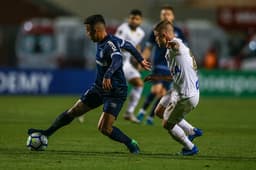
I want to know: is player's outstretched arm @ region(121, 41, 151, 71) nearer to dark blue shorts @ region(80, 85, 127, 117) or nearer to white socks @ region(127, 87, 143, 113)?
dark blue shorts @ region(80, 85, 127, 117)

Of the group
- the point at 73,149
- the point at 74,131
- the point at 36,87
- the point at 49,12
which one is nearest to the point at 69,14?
the point at 49,12

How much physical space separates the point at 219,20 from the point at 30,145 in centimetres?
2813

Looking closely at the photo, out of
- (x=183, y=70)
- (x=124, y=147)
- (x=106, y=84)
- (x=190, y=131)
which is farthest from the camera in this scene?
(x=124, y=147)

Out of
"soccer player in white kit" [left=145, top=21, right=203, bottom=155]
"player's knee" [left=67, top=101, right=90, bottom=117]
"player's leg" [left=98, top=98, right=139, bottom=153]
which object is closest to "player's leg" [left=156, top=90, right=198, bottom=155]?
"soccer player in white kit" [left=145, top=21, right=203, bottom=155]

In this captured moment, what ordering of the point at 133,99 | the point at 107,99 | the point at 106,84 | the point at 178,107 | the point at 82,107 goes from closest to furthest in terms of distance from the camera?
the point at 106,84
the point at 178,107
the point at 107,99
the point at 82,107
the point at 133,99

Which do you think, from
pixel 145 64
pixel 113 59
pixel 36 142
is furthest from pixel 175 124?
pixel 36 142

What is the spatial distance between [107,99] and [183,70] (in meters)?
1.24

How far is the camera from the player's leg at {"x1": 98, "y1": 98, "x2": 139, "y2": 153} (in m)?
13.1

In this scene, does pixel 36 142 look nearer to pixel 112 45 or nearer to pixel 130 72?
pixel 112 45

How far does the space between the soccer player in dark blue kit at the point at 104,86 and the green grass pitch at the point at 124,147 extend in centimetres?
36

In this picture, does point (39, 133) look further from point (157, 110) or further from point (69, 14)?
point (69, 14)

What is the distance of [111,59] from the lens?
1307 cm

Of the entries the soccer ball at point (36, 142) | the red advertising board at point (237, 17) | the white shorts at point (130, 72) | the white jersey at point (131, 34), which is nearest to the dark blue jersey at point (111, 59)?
the soccer ball at point (36, 142)

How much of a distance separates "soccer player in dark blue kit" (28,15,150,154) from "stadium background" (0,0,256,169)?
362 millimetres
